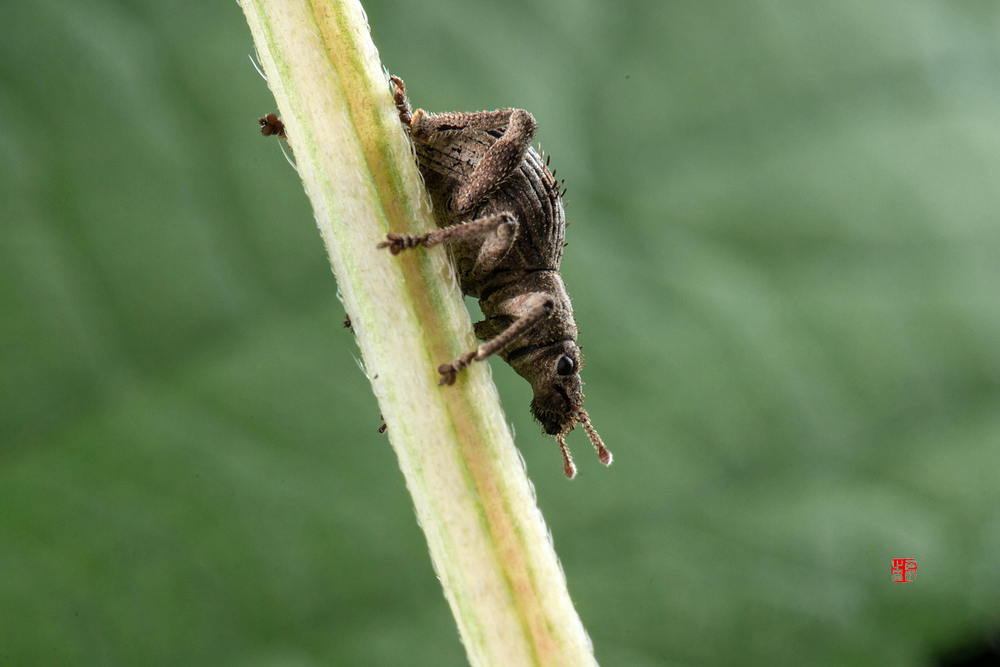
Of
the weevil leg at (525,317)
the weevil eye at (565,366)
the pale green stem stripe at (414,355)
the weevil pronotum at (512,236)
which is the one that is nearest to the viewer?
the pale green stem stripe at (414,355)

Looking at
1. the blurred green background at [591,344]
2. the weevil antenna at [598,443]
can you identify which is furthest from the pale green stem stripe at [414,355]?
the blurred green background at [591,344]

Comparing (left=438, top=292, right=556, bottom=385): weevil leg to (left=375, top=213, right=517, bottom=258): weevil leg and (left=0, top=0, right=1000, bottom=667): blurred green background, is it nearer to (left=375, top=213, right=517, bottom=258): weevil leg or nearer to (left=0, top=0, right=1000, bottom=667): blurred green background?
(left=375, top=213, right=517, bottom=258): weevil leg

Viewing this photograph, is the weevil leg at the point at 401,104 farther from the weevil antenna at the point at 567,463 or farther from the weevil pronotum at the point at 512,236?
the weevil antenna at the point at 567,463

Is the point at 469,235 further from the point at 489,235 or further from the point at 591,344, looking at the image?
the point at 591,344

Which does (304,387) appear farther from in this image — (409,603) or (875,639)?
(875,639)

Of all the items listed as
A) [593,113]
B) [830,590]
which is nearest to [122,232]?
[593,113]

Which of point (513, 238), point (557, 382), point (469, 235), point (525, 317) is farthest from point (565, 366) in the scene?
point (469, 235)

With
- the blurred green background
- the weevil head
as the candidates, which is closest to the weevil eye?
the weevil head

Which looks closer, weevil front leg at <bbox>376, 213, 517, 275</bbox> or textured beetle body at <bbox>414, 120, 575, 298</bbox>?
weevil front leg at <bbox>376, 213, 517, 275</bbox>
